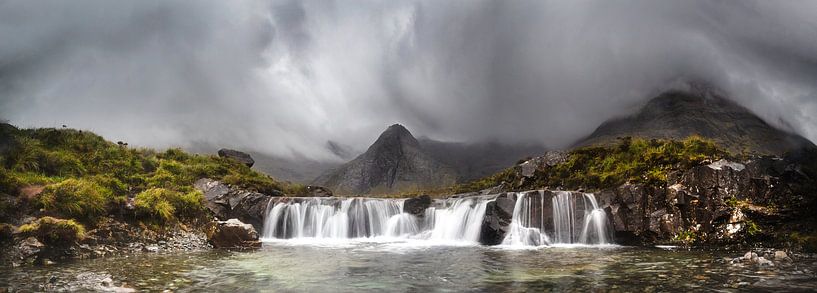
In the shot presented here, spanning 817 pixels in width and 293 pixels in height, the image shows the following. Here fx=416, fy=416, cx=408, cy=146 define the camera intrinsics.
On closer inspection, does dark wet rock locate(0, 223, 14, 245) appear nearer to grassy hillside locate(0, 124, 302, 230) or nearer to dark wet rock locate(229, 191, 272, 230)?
grassy hillside locate(0, 124, 302, 230)

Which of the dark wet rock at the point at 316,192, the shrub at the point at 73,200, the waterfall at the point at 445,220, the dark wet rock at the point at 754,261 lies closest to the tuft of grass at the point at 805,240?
the dark wet rock at the point at 754,261

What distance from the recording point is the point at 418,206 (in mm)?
33438

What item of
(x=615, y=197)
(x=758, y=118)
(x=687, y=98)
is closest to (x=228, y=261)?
(x=615, y=197)

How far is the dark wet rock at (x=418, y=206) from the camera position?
109 ft

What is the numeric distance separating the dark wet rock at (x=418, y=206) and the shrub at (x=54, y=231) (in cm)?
2145

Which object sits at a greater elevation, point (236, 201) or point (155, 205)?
point (236, 201)

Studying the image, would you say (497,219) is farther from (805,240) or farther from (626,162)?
(805,240)

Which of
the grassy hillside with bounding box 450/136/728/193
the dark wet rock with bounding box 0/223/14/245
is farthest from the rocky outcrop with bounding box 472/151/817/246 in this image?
the dark wet rock with bounding box 0/223/14/245

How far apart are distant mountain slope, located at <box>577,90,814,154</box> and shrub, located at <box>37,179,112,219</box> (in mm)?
146458

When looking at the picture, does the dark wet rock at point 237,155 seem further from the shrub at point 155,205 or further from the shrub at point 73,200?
the shrub at point 73,200

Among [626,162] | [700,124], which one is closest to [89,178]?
[626,162]

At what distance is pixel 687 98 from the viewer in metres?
192

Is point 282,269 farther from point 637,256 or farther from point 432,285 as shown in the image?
point 637,256

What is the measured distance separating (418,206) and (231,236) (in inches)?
608
